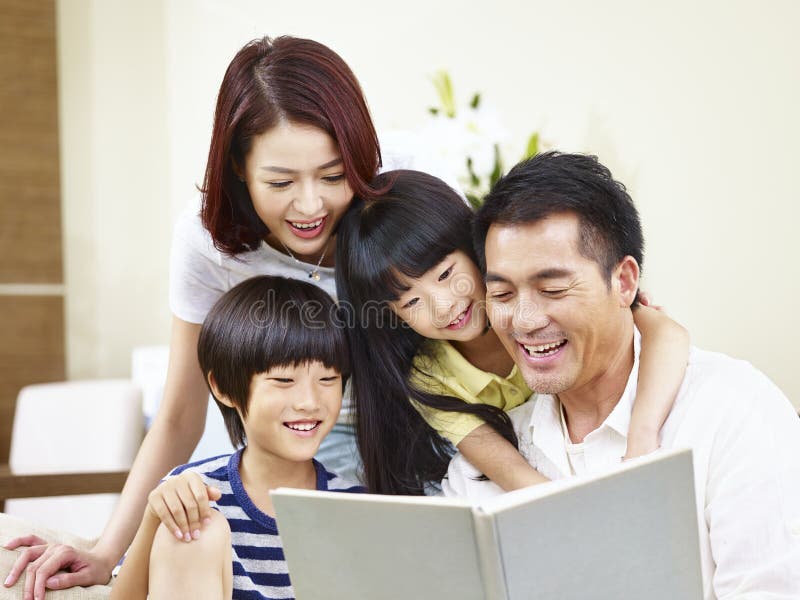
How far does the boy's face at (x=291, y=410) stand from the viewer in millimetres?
1591

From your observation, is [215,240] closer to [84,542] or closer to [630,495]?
[84,542]

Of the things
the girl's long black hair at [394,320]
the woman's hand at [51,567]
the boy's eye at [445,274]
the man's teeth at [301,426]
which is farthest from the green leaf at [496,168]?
the woman's hand at [51,567]

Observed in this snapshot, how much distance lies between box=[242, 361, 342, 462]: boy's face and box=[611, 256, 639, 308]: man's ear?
1.70 ft

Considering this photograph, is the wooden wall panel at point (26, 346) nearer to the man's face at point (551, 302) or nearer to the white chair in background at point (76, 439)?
the white chair in background at point (76, 439)

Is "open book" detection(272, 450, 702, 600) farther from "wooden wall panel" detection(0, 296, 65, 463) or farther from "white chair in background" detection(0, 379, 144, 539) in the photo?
"wooden wall panel" detection(0, 296, 65, 463)

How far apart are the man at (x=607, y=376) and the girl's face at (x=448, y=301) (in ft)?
0.29

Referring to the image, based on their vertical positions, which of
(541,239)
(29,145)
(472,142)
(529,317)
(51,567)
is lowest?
(51,567)

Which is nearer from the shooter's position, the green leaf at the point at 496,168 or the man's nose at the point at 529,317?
the man's nose at the point at 529,317

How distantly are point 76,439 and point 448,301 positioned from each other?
1.84 m

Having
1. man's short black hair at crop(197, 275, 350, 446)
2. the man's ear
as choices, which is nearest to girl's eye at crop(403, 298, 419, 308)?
man's short black hair at crop(197, 275, 350, 446)

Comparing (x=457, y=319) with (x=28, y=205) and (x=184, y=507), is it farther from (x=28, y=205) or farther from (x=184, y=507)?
(x=28, y=205)

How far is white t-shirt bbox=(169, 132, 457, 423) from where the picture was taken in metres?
1.82

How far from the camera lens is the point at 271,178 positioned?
160 centimetres

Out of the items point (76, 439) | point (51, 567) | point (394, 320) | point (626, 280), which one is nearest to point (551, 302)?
point (626, 280)
